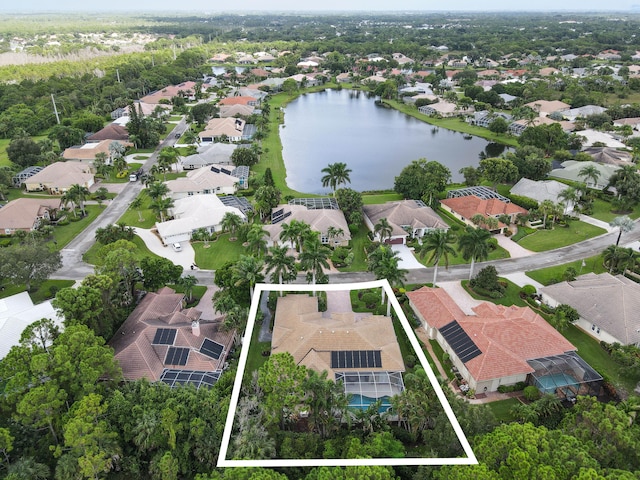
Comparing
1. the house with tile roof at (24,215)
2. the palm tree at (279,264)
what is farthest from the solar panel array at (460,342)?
the house with tile roof at (24,215)

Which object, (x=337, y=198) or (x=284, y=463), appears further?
(x=337, y=198)

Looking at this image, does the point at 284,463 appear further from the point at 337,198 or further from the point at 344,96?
the point at 344,96

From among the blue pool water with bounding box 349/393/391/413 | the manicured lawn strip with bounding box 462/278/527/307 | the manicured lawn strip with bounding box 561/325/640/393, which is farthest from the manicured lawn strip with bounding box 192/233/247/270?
the manicured lawn strip with bounding box 561/325/640/393

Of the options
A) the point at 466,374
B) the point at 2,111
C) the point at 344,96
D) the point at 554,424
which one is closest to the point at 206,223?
the point at 466,374

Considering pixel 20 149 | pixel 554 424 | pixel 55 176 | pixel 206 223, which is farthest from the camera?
pixel 20 149

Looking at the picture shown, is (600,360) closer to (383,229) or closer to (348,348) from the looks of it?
(348,348)

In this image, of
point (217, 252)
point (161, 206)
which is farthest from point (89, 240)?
point (217, 252)

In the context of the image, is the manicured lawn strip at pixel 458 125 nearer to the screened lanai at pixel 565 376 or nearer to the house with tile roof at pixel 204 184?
the house with tile roof at pixel 204 184

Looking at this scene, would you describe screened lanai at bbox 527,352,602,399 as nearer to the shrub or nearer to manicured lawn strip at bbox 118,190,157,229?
the shrub
